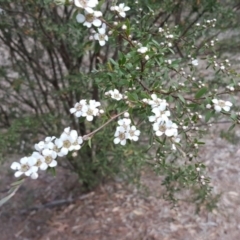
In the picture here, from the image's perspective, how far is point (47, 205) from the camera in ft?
11.9

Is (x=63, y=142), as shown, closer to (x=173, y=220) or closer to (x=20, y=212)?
(x=173, y=220)

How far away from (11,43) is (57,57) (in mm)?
314

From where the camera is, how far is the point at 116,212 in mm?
3430

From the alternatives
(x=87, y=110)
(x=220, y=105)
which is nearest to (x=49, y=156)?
(x=87, y=110)

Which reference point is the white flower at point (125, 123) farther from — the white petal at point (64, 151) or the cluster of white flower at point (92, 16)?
the cluster of white flower at point (92, 16)

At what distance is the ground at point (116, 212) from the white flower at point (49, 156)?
6.22 ft

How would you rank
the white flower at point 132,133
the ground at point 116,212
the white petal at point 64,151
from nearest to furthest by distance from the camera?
the white petal at point 64,151 < the white flower at point 132,133 < the ground at point 116,212

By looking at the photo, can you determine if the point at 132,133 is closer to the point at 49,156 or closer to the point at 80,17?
the point at 49,156

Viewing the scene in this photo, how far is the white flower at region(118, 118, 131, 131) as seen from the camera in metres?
1.34

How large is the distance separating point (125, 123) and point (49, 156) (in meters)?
0.24

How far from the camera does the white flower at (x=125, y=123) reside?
1.34 m

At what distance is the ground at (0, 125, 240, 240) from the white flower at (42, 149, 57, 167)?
1895mm

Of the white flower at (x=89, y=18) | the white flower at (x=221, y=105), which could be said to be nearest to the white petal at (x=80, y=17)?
the white flower at (x=89, y=18)

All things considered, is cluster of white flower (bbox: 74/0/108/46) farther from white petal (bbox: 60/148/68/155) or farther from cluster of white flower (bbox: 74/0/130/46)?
white petal (bbox: 60/148/68/155)
